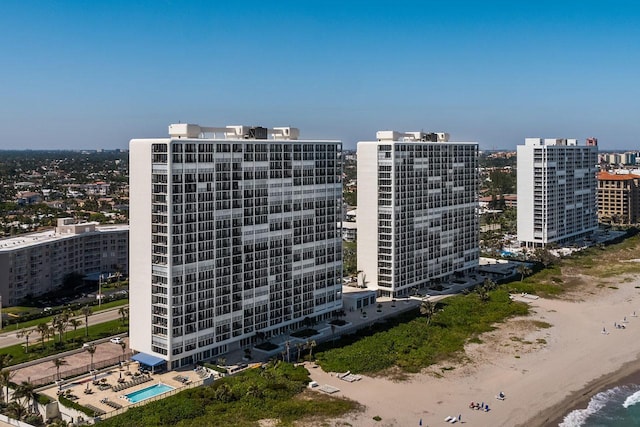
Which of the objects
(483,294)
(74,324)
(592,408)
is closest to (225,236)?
(74,324)

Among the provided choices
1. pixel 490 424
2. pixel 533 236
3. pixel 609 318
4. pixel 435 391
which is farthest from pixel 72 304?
pixel 533 236

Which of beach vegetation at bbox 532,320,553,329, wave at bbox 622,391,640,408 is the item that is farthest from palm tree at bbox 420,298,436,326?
wave at bbox 622,391,640,408

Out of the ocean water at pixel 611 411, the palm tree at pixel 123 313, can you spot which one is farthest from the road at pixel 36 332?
the ocean water at pixel 611 411

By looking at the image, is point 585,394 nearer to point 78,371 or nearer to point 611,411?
point 611,411

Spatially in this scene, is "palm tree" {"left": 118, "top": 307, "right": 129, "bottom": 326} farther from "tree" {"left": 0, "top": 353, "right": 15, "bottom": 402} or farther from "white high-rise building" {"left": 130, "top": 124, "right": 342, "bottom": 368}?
"tree" {"left": 0, "top": 353, "right": 15, "bottom": 402}

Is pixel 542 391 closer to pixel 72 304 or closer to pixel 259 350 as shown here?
pixel 259 350

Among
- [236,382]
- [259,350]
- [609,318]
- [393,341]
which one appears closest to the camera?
[236,382]
